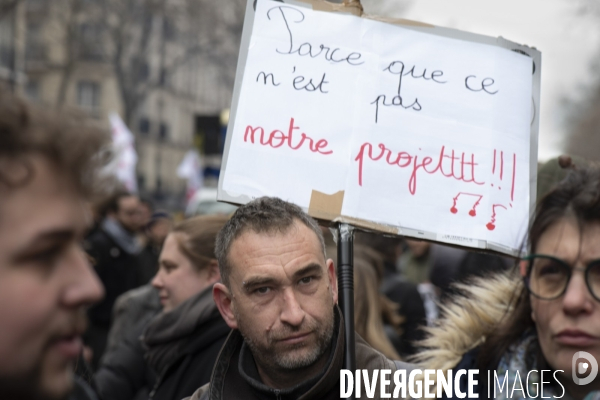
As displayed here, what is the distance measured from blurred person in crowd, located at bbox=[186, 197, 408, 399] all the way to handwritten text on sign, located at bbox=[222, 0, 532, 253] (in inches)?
5.3

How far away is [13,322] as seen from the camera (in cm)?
130

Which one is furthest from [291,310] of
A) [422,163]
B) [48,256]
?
[48,256]

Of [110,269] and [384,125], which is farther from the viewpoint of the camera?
[110,269]

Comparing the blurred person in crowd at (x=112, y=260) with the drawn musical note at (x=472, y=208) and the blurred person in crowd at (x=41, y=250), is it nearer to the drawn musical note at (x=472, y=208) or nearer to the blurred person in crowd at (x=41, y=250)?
the drawn musical note at (x=472, y=208)

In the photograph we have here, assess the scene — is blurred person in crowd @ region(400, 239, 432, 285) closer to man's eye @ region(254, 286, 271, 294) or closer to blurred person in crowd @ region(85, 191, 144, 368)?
blurred person in crowd @ region(85, 191, 144, 368)

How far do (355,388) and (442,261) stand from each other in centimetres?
429

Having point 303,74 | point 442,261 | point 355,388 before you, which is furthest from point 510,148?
point 442,261

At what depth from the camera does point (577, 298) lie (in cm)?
226

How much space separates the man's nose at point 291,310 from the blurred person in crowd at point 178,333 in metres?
1.04

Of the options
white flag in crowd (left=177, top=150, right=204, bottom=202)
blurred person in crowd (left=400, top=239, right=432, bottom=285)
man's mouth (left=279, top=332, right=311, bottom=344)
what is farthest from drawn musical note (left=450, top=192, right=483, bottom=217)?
white flag in crowd (left=177, top=150, right=204, bottom=202)

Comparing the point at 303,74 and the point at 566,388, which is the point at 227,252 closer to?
the point at 303,74

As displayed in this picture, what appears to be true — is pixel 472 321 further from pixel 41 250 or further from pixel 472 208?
pixel 41 250

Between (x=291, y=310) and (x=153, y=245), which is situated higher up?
(x=153, y=245)

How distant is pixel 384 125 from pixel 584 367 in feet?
3.36
